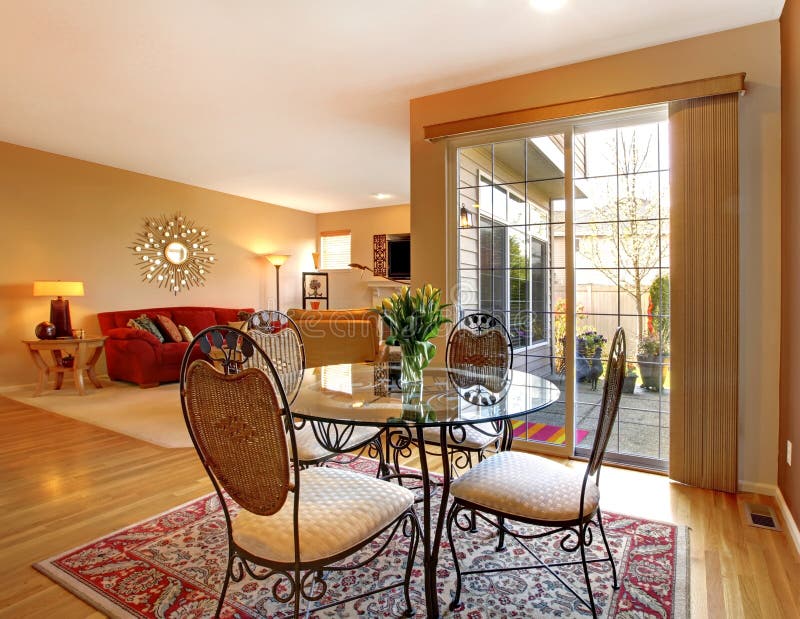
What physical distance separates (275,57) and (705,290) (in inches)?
119

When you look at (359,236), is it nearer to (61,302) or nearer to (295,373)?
(61,302)

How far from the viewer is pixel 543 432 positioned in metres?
3.43

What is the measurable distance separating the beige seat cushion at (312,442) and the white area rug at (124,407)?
66.2 inches

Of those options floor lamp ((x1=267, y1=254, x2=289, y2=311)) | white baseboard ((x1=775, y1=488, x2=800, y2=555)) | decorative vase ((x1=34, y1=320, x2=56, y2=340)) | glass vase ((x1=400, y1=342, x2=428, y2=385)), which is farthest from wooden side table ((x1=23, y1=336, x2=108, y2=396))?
white baseboard ((x1=775, y1=488, x2=800, y2=555))

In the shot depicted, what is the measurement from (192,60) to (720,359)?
3.77 metres

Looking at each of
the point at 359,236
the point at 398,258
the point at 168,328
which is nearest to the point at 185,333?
the point at 168,328

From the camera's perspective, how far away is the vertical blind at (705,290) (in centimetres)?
266

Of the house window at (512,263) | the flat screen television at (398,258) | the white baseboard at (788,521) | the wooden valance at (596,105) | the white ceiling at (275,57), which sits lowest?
the white baseboard at (788,521)

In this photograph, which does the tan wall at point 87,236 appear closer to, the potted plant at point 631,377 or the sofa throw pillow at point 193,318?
the sofa throw pillow at point 193,318

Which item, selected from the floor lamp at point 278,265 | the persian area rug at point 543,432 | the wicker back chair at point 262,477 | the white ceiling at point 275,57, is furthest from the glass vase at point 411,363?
the floor lamp at point 278,265

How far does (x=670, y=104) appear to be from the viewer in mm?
2830

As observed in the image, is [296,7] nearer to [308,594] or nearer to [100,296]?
[308,594]

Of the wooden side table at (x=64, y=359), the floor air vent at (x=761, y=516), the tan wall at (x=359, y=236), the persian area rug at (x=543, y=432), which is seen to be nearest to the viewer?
the floor air vent at (x=761, y=516)

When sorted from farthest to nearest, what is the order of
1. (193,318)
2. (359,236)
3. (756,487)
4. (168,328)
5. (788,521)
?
(359,236) < (193,318) < (168,328) < (756,487) < (788,521)
